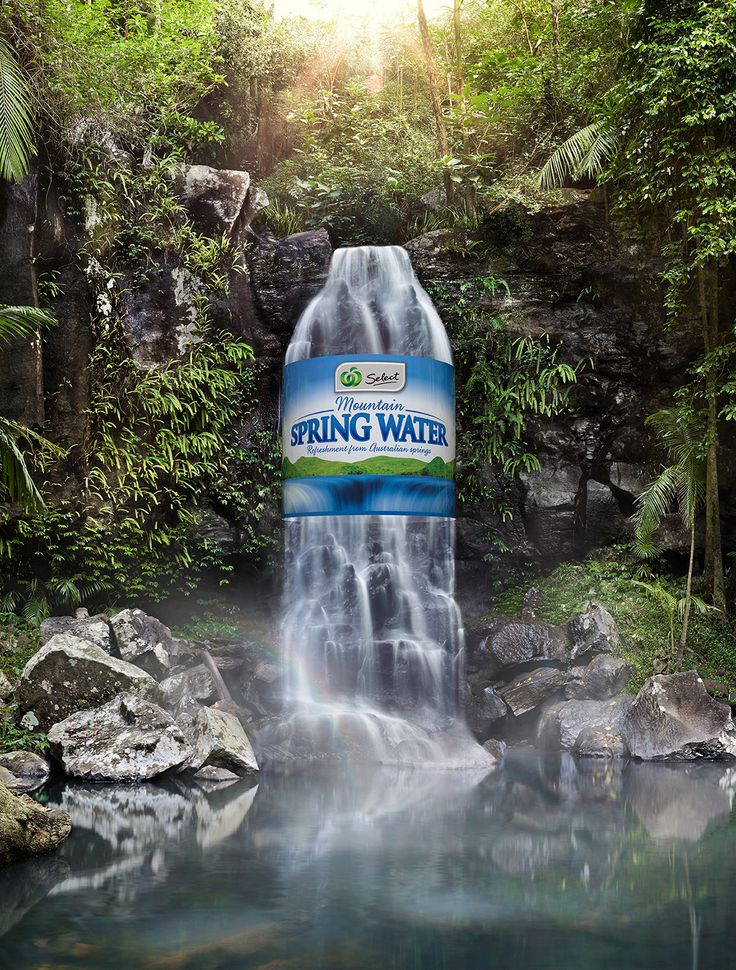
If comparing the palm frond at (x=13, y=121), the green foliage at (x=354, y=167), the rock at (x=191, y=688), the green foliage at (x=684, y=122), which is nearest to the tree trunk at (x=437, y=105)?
the green foliage at (x=354, y=167)

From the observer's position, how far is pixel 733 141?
40.0 ft

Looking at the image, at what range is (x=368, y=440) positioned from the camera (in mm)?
11703

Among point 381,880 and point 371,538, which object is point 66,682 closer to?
point 371,538

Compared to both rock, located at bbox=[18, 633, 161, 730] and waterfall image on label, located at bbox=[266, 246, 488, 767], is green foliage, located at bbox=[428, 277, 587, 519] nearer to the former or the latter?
waterfall image on label, located at bbox=[266, 246, 488, 767]

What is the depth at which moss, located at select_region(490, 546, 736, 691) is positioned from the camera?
463 inches

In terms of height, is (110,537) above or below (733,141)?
below

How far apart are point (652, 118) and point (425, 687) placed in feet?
27.7

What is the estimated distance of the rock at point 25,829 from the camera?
18.2 ft

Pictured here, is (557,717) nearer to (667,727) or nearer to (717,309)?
(667,727)

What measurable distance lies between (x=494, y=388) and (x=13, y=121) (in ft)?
26.2

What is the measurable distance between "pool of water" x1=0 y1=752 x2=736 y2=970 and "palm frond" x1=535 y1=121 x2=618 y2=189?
409 inches

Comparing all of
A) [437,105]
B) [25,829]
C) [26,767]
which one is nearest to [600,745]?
[26,767]

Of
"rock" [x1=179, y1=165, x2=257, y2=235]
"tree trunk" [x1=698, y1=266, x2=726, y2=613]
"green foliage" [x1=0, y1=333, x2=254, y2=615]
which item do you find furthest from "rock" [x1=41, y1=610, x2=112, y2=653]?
"tree trunk" [x1=698, y1=266, x2=726, y2=613]

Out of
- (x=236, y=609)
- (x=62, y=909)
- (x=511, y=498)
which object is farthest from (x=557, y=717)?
(x=62, y=909)
